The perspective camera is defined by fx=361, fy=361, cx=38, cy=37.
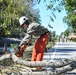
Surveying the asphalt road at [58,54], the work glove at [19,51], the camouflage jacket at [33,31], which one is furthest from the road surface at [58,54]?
the work glove at [19,51]

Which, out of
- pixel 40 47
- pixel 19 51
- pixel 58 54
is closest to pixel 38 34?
pixel 40 47

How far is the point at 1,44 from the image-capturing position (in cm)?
5922

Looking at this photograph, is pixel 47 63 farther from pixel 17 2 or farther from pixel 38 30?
pixel 17 2

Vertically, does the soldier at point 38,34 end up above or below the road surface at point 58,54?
above

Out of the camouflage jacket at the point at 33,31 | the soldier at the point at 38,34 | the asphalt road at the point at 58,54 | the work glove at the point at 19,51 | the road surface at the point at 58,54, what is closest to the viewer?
the work glove at the point at 19,51

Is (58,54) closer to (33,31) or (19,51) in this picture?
(33,31)

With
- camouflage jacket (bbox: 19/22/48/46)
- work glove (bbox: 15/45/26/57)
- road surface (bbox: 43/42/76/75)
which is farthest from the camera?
road surface (bbox: 43/42/76/75)

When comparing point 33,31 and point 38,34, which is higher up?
point 33,31

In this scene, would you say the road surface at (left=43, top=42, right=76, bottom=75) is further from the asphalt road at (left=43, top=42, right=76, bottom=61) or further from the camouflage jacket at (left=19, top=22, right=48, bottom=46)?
the camouflage jacket at (left=19, top=22, right=48, bottom=46)

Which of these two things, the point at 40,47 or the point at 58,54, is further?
the point at 58,54

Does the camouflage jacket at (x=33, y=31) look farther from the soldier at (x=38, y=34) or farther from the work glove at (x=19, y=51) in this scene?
the work glove at (x=19, y=51)

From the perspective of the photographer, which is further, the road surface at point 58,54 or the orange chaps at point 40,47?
the road surface at point 58,54

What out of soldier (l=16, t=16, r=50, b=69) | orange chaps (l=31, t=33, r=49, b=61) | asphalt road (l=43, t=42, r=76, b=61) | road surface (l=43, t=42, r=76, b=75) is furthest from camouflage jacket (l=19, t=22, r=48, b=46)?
asphalt road (l=43, t=42, r=76, b=61)

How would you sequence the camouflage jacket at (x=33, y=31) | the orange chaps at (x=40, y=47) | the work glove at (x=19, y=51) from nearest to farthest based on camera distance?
1. the work glove at (x=19, y=51)
2. the camouflage jacket at (x=33, y=31)
3. the orange chaps at (x=40, y=47)
